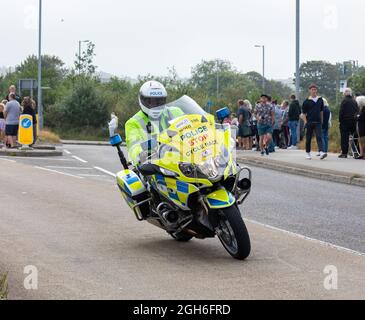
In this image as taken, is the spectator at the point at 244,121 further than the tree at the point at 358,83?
No

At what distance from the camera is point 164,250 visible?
9742 mm

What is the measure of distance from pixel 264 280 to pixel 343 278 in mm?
716

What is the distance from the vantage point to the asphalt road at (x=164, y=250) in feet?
25.1

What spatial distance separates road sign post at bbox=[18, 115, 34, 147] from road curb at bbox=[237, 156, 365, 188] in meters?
6.98

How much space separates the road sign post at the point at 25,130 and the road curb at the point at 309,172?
6.98 meters

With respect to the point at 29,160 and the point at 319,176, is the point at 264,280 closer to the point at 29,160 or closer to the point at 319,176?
the point at 319,176

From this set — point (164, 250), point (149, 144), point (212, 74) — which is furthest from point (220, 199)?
point (212, 74)

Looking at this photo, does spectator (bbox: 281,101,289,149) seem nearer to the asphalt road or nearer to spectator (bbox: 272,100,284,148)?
spectator (bbox: 272,100,284,148)

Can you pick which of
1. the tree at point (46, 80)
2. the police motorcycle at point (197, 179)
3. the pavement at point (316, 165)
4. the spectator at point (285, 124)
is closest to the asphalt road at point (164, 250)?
the police motorcycle at point (197, 179)

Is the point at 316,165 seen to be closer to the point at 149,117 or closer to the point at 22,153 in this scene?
the point at 22,153

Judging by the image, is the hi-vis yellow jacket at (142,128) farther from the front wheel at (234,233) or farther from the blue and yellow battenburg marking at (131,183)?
the front wheel at (234,233)

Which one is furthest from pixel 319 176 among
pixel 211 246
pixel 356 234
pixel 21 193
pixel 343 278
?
pixel 343 278
